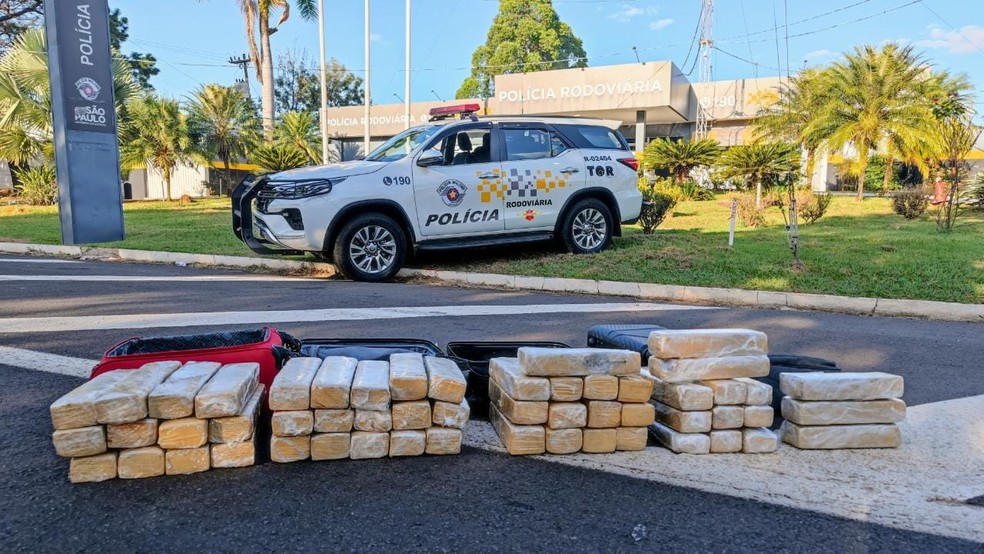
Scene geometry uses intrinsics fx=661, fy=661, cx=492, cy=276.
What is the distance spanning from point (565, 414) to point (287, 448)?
1.30 metres

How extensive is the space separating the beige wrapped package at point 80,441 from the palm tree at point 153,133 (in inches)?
943

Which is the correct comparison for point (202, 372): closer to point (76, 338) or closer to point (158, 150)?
point (76, 338)

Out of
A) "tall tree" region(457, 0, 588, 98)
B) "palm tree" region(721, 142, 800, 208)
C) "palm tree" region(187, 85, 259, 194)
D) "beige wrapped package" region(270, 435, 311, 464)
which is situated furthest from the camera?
"tall tree" region(457, 0, 588, 98)

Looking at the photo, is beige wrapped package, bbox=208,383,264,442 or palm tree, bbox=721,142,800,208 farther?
palm tree, bbox=721,142,800,208

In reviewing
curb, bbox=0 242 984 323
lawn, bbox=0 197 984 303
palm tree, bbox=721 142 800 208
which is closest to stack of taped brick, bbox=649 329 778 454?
curb, bbox=0 242 984 323

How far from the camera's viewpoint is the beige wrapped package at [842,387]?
3.35 meters

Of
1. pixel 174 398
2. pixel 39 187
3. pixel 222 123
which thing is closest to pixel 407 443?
pixel 174 398

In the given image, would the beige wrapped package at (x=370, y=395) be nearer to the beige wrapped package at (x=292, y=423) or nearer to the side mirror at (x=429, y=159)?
the beige wrapped package at (x=292, y=423)

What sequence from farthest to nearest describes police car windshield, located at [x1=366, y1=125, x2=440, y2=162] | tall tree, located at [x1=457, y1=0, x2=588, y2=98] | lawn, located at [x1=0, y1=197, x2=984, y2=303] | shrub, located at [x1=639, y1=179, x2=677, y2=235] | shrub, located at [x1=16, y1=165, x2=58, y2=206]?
tall tree, located at [x1=457, y1=0, x2=588, y2=98] < shrub, located at [x1=16, y1=165, x2=58, y2=206] < shrub, located at [x1=639, y1=179, x2=677, y2=235] < police car windshield, located at [x1=366, y1=125, x2=440, y2=162] < lawn, located at [x1=0, y1=197, x2=984, y2=303]

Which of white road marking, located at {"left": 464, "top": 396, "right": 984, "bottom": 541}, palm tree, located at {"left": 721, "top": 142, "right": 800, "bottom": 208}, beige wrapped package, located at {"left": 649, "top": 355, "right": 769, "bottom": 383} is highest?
palm tree, located at {"left": 721, "top": 142, "right": 800, "bottom": 208}

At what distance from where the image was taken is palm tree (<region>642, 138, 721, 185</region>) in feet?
80.3

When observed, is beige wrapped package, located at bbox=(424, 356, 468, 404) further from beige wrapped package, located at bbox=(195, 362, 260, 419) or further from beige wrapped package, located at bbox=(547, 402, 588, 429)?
beige wrapped package, located at bbox=(195, 362, 260, 419)

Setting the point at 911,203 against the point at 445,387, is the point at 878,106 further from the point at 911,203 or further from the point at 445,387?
the point at 445,387

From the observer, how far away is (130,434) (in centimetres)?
275
